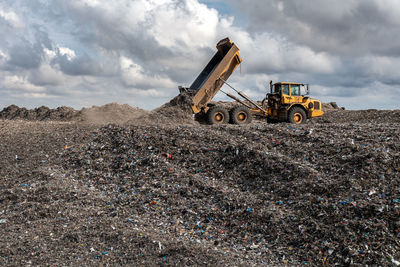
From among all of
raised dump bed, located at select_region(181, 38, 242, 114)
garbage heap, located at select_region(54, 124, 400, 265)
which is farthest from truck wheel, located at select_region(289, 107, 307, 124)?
garbage heap, located at select_region(54, 124, 400, 265)

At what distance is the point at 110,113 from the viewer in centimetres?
1770

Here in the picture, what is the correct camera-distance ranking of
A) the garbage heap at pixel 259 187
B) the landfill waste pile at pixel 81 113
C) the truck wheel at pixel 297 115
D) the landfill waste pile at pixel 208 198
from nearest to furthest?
the landfill waste pile at pixel 208 198 → the garbage heap at pixel 259 187 → the truck wheel at pixel 297 115 → the landfill waste pile at pixel 81 113

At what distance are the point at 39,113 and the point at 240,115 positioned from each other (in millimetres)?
12996

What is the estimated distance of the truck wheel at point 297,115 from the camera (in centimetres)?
1281

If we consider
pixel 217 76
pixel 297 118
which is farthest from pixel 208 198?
pixel 297 118

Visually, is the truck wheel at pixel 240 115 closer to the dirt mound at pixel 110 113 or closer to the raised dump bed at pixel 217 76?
the raised dump bed at pixel 217 76

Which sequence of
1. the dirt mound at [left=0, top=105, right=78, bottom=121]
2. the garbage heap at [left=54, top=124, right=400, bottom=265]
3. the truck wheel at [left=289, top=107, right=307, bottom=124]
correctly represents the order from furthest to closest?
the dirt mound at [left=0, top=105, right=78, bottom=121]
the truck wheel at [left=289, top=107, right=307, bottom=124]
the garbage heap at [left=54, top=124, right=400, bottom=265]

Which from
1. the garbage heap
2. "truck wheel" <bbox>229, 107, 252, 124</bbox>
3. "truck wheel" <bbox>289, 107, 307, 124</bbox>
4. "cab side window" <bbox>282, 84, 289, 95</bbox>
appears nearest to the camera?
the garbage heap

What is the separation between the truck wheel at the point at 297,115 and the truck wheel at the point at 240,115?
5.35 ft

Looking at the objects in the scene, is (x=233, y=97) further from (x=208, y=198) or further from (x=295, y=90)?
(x=208, y=198)

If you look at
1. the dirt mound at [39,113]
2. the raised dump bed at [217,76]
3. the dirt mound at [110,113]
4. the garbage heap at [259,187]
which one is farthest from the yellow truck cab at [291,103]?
the dirt mound at [39,113]

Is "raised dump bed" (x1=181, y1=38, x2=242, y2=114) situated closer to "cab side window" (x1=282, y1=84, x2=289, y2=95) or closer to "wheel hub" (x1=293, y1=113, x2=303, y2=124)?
"cab side window" (x1=282, y1=84, x2=289, y2=95)

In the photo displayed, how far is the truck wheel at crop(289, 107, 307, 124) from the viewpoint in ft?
42.0

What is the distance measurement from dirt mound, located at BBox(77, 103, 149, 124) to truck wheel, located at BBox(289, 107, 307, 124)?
7.65 metres
